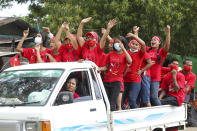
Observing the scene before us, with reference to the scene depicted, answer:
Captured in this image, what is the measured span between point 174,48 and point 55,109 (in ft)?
44.0

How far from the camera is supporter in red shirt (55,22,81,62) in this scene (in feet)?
24.6

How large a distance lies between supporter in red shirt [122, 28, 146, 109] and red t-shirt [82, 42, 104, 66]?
73cm

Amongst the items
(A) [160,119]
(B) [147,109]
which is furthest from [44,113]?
(A) [160,119]

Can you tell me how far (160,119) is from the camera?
7324mm

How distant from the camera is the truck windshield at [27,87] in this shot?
213 inches

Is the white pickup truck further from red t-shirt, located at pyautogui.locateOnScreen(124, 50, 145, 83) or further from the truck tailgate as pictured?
red t-shirt, located at pyautogui.locateOnScreen(124, 50, 145, 83)

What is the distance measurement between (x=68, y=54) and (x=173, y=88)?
2.40 meters

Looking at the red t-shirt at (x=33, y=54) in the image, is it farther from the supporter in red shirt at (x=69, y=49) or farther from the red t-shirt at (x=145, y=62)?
the red t-shirt at (x=145, y=62)

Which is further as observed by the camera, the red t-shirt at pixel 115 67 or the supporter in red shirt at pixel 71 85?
the red t-shirt at pixel 115 67

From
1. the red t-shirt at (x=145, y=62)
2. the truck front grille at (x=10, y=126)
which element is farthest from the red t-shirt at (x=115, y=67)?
the truck front grille at (x=10, y=126)

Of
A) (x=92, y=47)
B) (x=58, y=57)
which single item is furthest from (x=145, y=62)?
(x=58, y=57)

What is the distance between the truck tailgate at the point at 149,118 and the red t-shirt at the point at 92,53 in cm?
132

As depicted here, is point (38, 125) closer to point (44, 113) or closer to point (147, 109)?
point (44, 113)

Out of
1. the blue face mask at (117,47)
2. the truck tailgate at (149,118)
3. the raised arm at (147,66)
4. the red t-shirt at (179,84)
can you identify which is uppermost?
the blue face mask at (117,47)
